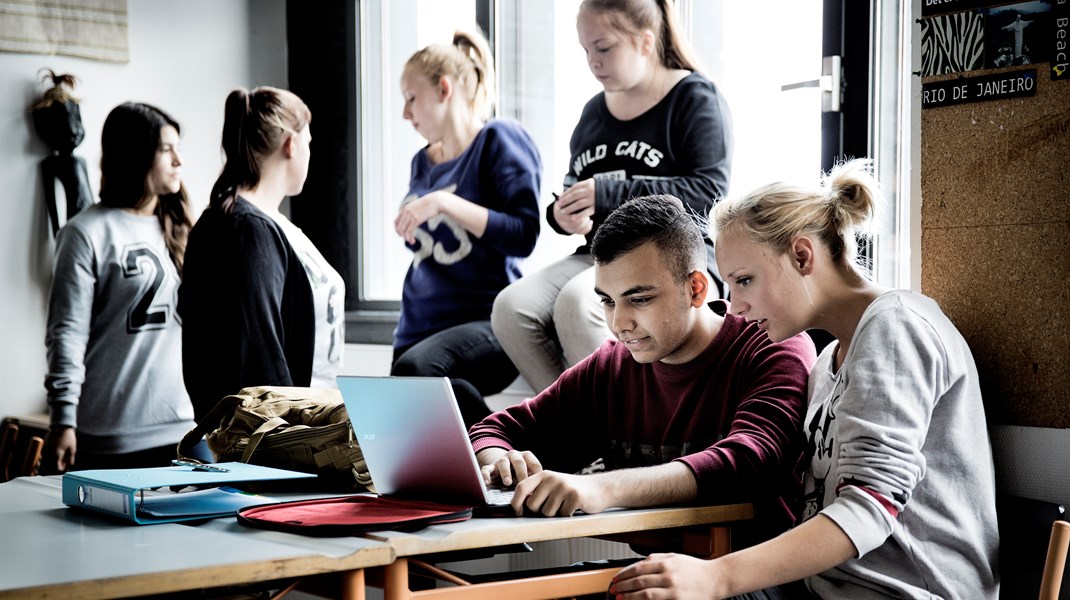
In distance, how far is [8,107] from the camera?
3977 mm

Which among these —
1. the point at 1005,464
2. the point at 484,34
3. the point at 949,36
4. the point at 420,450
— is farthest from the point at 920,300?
the point at 484,34

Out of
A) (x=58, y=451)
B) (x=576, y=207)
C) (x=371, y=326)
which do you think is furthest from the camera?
(x=371, y=326)

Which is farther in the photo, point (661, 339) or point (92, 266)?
point (92, 266)

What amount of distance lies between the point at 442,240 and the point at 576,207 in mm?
→ 669

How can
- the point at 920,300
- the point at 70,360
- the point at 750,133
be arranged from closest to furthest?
the point at 920,300 < the point at 750,133 < the point at 70,360

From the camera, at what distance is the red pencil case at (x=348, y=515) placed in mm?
1338

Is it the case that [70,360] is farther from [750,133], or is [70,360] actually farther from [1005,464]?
[1005,464]

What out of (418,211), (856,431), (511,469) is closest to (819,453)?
(856,431)

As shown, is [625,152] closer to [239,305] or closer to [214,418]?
[239,305]

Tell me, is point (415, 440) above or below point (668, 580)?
above

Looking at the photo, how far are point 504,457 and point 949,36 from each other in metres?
1.04

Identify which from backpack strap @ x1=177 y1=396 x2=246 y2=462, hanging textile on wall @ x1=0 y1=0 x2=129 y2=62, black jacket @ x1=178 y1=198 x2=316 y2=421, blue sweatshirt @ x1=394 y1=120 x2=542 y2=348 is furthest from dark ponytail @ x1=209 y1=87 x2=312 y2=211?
hanging textile on wall @ x1=0 y1=0 x2=129 y2=62

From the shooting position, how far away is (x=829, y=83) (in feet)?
7.92

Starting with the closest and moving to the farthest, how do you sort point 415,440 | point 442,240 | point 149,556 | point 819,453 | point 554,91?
point 149,556, point 415,440, point 819,453, point 442,240, point 554,91
